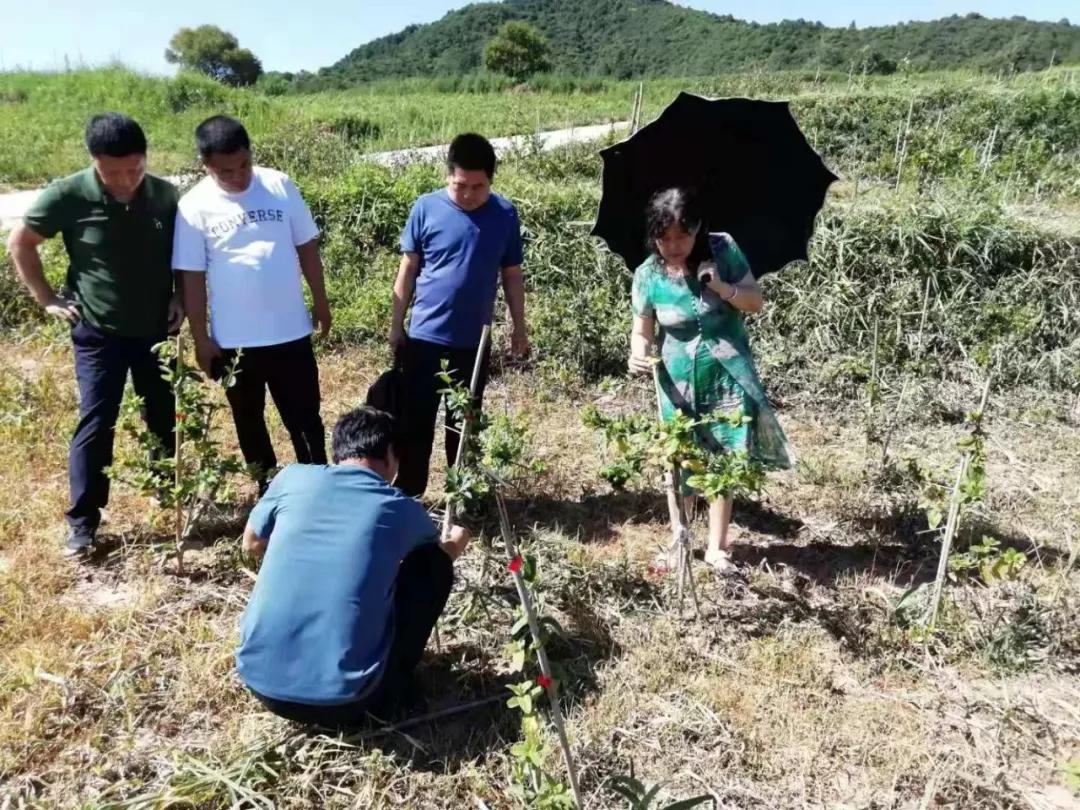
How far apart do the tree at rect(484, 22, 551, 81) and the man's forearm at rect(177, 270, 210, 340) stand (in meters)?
43.2

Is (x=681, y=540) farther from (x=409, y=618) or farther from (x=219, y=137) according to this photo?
(x=219, y=137)

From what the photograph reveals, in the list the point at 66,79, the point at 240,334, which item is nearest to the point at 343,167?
the point at 240,334

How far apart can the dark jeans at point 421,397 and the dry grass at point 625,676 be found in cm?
41

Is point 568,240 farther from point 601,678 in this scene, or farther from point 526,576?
point 526,576

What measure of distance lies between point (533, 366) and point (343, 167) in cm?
415

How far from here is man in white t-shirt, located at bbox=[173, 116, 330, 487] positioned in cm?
286

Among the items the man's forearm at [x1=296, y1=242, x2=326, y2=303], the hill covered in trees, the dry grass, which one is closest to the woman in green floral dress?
the dry grass

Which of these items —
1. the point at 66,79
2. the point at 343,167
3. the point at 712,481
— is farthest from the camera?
the point at 66,79

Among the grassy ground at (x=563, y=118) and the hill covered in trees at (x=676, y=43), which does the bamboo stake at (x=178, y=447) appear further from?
the hill covered in trees at (x=676, y=43)

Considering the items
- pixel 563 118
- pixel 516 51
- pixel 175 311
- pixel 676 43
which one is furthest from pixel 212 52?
pixel 175 311

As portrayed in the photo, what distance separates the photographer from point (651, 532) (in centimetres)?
342

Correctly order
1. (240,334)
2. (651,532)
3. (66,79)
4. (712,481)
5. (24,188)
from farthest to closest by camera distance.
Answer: (66,79) → (24,188) → (651,532) → (240,334) → (712,481)

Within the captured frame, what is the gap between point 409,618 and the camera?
2236mm

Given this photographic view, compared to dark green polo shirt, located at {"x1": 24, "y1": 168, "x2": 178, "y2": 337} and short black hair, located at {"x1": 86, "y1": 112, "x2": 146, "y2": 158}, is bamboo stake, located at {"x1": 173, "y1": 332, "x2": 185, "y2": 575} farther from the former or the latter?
short black hair, located at {"x1": 86, "y1": 112, "x2": 146, "y2": 158}
